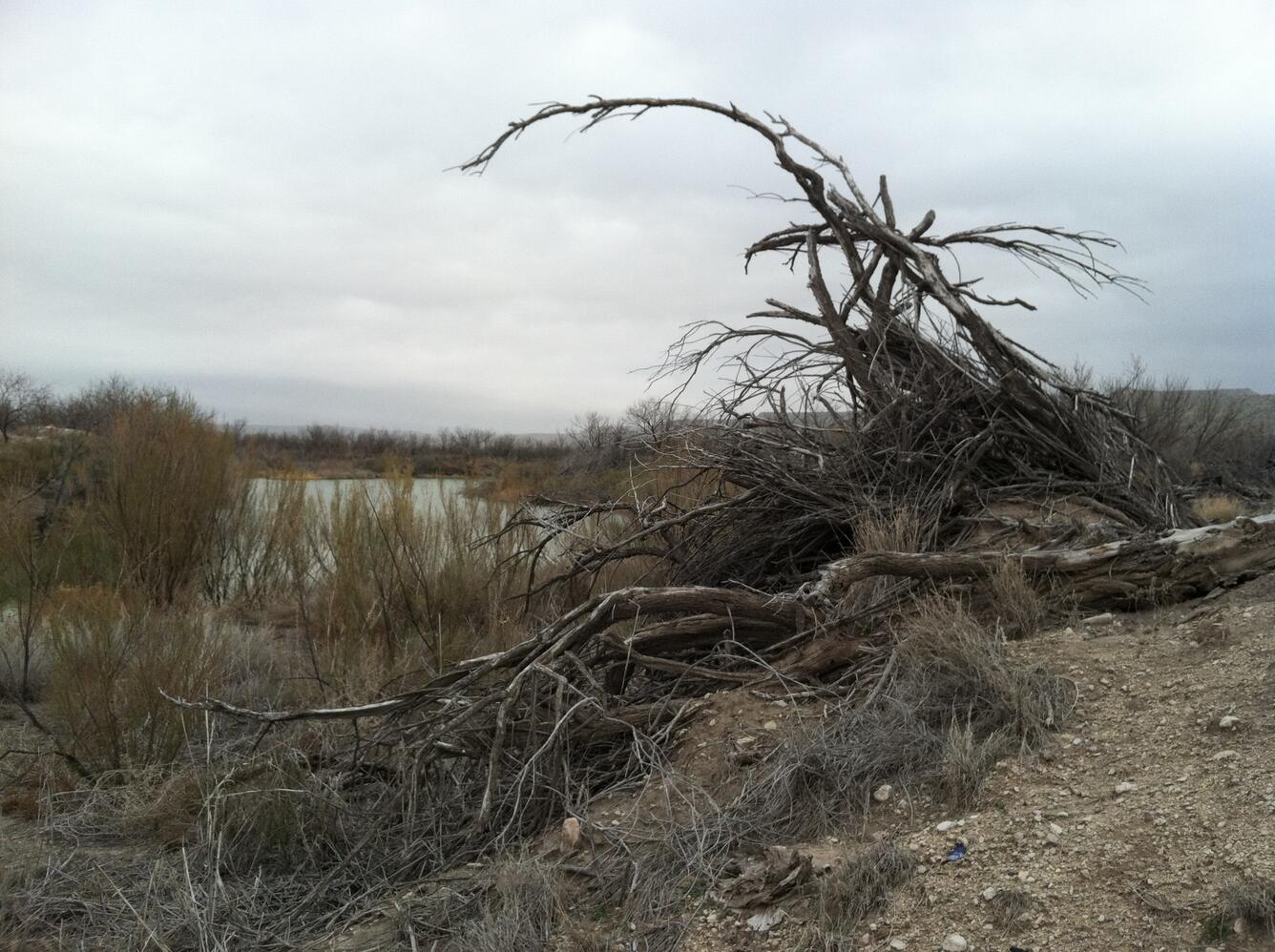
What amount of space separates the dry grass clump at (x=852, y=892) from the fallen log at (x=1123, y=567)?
2.05 metres

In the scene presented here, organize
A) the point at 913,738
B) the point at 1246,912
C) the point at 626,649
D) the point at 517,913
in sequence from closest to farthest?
the point at 1246,912 < the point at 517,913 < the point at 913,738 < the point at 626,649

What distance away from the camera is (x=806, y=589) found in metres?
5.43

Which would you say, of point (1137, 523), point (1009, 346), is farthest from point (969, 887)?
point (1009, 346)

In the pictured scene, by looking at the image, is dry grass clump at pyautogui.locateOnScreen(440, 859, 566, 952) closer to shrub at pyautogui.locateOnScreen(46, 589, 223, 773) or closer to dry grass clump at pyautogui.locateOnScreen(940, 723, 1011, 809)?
dry grass clump at pyautogui.locateOnScreen(940, 723, 1011, 809)

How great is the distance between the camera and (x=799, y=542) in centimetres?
705

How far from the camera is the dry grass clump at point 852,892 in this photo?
2.96m

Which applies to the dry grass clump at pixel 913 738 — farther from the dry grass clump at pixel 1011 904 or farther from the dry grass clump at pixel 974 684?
the dry grass clump at pixel 1011 904

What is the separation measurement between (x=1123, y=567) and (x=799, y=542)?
237 centimetres

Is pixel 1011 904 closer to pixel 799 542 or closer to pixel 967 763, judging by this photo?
pixel 967 763

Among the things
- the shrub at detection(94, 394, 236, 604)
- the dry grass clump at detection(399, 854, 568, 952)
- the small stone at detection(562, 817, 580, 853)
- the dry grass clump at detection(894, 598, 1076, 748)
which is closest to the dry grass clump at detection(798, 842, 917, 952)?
the dry grass clump at detection(894, 598, 1076, 748)

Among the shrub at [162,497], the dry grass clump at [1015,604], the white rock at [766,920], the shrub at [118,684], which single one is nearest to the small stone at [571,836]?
the white rock at [766,920]

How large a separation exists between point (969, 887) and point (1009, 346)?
5019mm

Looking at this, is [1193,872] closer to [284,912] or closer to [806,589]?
[806,589]

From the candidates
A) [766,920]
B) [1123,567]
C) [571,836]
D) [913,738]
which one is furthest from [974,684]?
[571,836]
